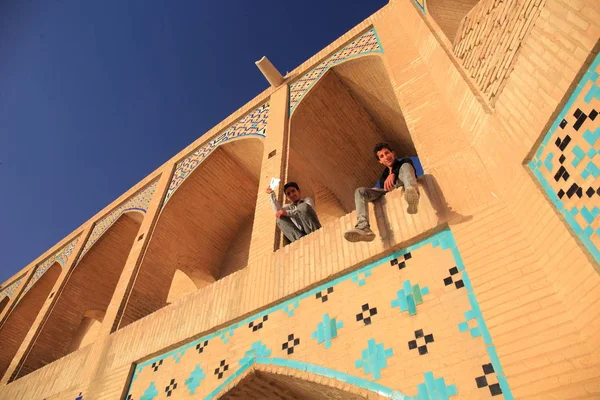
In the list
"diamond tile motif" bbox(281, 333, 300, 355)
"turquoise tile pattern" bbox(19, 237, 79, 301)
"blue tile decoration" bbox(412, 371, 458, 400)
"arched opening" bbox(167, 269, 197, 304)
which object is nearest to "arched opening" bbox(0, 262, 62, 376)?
"turquoise tile pattern" bbox(19, 237, 79, 301)

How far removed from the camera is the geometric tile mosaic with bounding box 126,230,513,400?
159 centimetres

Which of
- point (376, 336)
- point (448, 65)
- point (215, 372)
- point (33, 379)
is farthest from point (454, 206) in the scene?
point (33, 379)

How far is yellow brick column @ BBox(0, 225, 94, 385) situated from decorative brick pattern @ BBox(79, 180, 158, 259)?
4.2 inches

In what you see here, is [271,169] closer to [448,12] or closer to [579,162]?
[448,12]

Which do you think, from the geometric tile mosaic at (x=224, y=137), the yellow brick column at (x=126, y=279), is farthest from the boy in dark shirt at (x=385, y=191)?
the yellow brick column at (x=126, y=279)

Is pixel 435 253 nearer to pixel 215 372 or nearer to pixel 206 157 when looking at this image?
pixel 215 372

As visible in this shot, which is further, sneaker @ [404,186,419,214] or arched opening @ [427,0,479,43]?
arched opening @ [427,0,479,43]

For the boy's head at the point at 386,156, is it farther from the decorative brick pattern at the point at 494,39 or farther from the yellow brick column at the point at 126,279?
the yellow brick column at the point at 126,279

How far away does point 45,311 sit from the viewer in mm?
5559

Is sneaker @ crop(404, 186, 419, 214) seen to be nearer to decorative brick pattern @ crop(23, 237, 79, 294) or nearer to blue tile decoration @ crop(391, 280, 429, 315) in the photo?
blue tile decoration @ crop(391, 280, 429, 315)

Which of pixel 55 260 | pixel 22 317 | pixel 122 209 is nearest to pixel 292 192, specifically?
pixel 122 209

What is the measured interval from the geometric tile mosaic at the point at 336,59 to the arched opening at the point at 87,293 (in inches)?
125

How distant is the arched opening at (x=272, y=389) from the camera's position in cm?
214

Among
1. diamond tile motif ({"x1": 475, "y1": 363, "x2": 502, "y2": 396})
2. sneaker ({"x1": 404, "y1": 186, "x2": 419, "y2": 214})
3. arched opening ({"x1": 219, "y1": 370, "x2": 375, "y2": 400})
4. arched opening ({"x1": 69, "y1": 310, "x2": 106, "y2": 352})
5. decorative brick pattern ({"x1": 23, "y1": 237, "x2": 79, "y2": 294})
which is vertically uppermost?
decorative brick pattern ({"x1": 23, "y1": 237, "x2": 79, "y2": 294})
